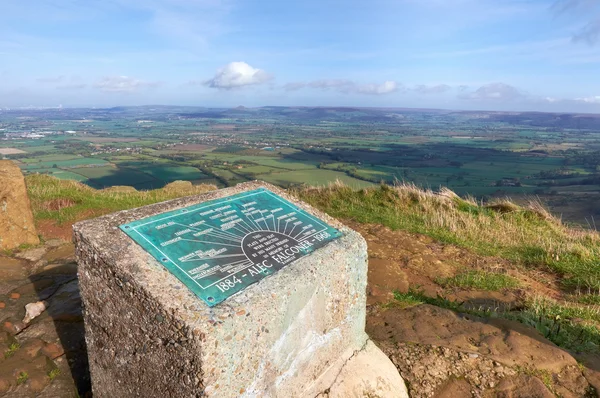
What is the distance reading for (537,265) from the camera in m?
5.51

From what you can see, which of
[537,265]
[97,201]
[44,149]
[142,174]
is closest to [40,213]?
[97,201]

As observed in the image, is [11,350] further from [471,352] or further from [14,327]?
[471,352]

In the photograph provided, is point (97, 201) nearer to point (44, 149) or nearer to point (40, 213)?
point (40, 213)

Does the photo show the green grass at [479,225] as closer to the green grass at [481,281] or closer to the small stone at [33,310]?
the green grass at [481,281]

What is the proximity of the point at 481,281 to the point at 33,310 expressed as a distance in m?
5.00

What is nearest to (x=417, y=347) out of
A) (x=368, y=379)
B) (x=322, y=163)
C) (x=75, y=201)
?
(x=368, y=379)

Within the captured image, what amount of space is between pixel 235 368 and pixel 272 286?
455 mm

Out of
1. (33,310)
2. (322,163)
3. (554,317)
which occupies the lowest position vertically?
(322,163)

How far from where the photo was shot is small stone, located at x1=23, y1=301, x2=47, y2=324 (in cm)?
316

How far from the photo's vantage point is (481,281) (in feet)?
15.4

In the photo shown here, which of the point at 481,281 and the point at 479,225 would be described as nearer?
the point at 481,281

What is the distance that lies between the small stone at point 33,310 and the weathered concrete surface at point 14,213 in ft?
8.00

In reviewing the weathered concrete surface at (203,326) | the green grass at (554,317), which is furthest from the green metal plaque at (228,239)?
the green grass at (554,317)

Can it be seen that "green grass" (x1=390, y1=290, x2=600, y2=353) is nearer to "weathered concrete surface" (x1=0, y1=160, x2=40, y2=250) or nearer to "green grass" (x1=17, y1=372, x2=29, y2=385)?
"green grass" (x1=17, y1=372, x2=29, y2=385)
